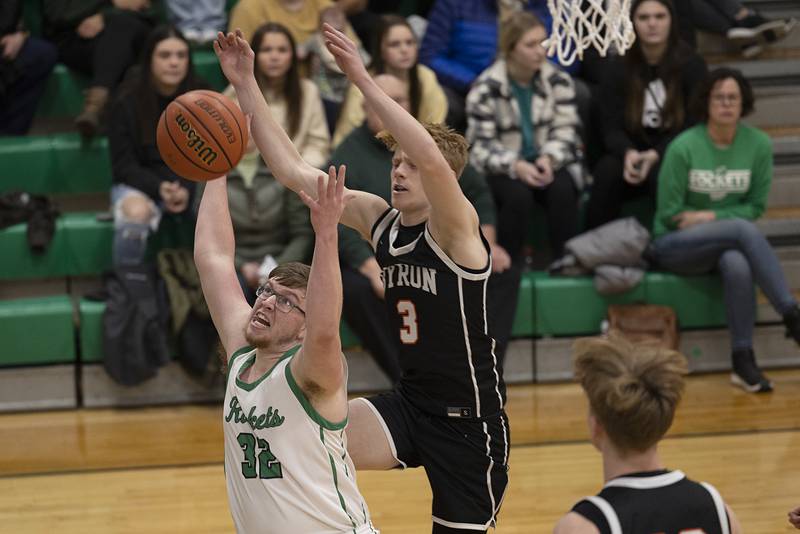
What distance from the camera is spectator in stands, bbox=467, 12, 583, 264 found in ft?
25.8

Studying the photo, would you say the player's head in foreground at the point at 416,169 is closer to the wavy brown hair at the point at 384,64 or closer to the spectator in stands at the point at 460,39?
the wavy brown hair at the point at 384,64

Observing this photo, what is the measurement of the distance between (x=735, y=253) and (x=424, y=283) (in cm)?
380

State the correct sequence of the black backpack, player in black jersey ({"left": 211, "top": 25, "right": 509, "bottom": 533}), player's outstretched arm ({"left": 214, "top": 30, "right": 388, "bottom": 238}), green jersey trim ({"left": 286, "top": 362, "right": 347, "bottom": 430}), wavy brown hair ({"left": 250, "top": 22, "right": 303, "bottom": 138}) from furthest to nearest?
wavy brown hair ({"left": 250, "top": 22, "right": 303, "bottom": 138}), the black backpack, player's outstretched arm ({"left": 214, "top": 30, "right": 388, "bottom": 238}), player in black jersey ({"left": 211, "top": 25, "right": 509, "bottom": 533}), green jersey trim ({"left": 286, "top": 362, "right": 347, "bottom": 430})

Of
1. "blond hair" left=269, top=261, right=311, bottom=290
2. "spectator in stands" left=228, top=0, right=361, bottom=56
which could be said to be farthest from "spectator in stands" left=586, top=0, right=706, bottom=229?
"blond hair" left=269, top=261, right=311, bottom=290

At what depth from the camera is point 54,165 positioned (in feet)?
27.0

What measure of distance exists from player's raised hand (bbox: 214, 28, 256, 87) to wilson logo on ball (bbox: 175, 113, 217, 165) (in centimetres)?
26

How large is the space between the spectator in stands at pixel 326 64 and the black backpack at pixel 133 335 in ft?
6.08

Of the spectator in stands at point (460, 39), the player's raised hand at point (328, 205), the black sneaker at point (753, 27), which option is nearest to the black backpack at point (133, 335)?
the spectator in stands at point (460, 39)

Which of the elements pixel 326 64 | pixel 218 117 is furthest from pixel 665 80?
pixel 218 117

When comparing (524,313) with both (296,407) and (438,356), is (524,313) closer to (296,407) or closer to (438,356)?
(438,356)

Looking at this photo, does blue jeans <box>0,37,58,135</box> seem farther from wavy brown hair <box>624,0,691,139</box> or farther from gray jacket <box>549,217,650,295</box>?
wavy brown hair <box>624,0,691,139</box>

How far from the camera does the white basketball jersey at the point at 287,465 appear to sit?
3.61 meters

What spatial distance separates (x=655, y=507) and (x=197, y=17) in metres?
6.41

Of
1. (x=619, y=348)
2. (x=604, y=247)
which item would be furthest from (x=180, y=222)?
(x=619, y=348)
